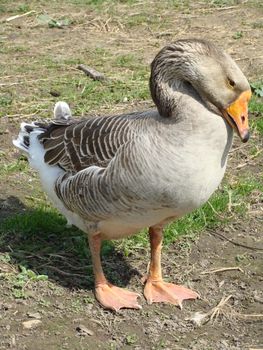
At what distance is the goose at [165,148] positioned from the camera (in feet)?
13.9

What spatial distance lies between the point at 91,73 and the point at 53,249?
133 inches

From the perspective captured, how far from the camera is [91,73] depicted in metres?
8.45

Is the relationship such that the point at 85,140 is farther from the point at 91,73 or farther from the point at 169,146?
the point at 91,73

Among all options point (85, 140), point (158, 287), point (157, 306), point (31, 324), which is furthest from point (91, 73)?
point (31, 324)

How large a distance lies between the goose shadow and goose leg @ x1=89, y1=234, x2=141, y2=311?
7.0 inches

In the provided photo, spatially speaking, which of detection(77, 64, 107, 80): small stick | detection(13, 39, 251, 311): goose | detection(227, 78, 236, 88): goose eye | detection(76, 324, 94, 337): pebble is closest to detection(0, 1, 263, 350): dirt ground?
detection(76, 324, 94, 337): pebble

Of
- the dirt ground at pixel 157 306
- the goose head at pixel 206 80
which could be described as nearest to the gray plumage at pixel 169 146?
the goose head at pixel 206 80

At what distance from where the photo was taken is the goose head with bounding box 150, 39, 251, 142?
4.21 m

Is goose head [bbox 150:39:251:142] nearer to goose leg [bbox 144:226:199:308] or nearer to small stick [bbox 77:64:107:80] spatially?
goose leg [bbox 144:226:199:308]

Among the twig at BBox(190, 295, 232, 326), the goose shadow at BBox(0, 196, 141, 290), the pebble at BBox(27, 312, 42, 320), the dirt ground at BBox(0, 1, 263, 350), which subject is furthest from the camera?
the goose shadow at BBox(0, 196, 141, 290)

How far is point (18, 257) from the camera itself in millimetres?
5270

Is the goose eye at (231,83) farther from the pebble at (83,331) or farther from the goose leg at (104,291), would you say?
the pebble at (83,331)

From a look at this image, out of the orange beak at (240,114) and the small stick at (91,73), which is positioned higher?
the orange beak at (240,114)

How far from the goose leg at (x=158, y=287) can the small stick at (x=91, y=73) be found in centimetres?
363
